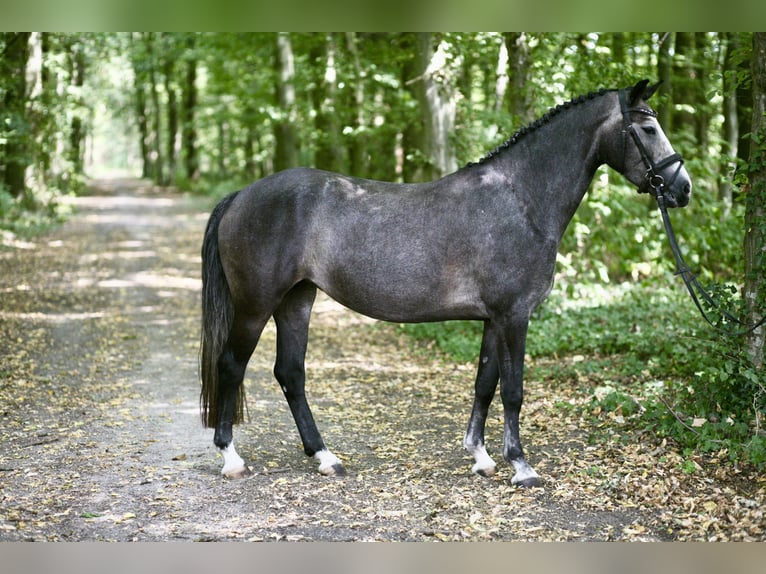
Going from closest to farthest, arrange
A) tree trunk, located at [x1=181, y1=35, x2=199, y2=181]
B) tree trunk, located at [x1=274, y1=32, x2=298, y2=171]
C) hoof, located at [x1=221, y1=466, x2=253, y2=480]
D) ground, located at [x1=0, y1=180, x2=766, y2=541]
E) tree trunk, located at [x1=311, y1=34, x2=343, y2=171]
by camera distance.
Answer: ground, located at [x1=0, y1=180, x2=766, y2=541] → hoof, located at [x1=221, y1=466, x2=253, y2=480] → tree trunk, located at [x1=311, y1=34, x2=343, y2=171] → tree trunk, located at [x1=274, y1=32, x2=298, y2=171] → tree trunk, located at [x1=181, y1=35, x2=199, y2=181]

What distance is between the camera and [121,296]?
1389cm

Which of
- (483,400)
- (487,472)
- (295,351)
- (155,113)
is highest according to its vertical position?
(155,113)

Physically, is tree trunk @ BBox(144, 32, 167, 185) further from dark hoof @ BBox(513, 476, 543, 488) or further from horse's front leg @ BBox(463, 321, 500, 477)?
dark hoof @ BBox(513, 476, 543, 488)

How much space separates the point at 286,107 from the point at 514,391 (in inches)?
589

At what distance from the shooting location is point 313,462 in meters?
6.24

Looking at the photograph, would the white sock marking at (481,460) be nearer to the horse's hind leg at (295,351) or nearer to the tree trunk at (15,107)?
the horse's hind leg at (295,351)

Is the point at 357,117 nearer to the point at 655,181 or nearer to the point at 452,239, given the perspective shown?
the point at 452,239

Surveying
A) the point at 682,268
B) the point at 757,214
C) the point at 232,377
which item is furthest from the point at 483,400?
the point at 757,214

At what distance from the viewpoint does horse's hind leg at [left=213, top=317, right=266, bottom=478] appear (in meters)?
5.93

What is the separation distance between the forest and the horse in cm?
135

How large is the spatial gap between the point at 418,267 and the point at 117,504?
2673 millimetres

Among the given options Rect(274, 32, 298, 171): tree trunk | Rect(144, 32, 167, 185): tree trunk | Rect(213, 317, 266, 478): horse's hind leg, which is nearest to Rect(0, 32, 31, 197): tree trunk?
Rect(274, 32, 298, 171): tree trunk

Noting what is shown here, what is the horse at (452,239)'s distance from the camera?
5.59 m
